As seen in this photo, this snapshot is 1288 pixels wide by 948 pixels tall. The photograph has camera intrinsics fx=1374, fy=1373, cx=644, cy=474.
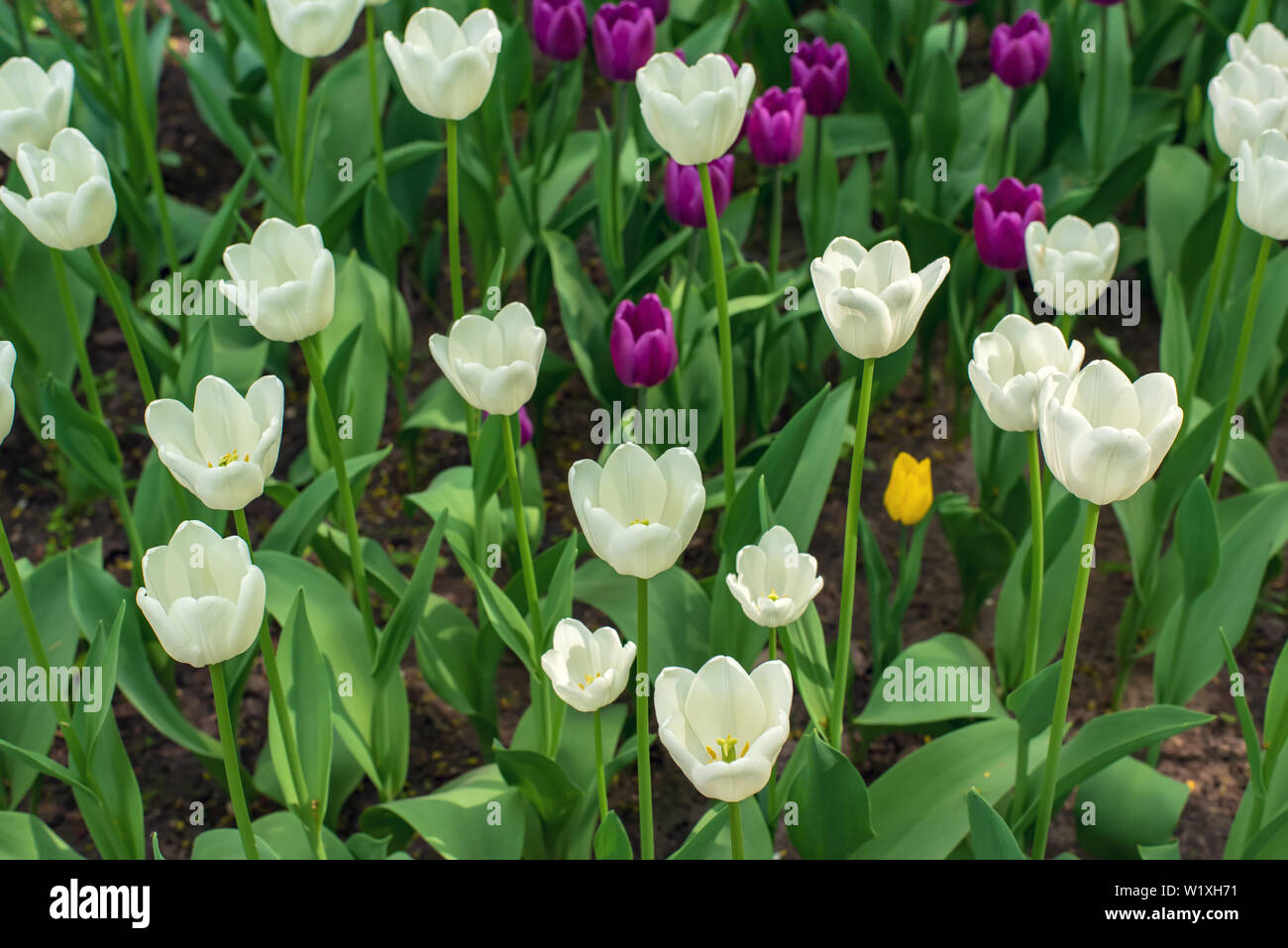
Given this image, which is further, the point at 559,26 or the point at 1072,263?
the point at 559,26

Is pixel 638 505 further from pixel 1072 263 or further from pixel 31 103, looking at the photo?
pixel 31 103

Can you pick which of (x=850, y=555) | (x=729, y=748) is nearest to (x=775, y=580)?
(x=850, y=555)

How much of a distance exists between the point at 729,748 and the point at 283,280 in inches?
37.3

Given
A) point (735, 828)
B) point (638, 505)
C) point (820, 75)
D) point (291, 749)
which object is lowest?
point (291, 749)

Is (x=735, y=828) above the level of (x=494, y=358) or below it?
below

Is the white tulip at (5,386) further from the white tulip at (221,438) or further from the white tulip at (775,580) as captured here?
the white tulip at (775,580)

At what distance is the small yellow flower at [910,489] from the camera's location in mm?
2158

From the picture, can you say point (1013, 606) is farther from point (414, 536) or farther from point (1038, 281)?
point (414, 536)

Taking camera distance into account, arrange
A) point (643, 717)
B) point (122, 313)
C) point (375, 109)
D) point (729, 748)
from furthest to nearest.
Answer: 1. point (375, 109)
2. point (122, 313)
3. point (643, 717)
4. point (729, 748)

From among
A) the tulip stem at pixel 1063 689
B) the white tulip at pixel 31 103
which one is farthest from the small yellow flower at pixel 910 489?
the white tulip at pixel 31 103

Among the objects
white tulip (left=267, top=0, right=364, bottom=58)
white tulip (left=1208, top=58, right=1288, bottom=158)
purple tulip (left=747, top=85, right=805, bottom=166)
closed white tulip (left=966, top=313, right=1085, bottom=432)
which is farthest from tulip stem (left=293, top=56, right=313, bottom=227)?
white tulip (left=1208, top=58, right=1288, bottom=158)

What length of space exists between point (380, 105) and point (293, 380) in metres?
0.70

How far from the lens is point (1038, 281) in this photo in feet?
6.90

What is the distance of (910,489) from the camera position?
2.16 metres
